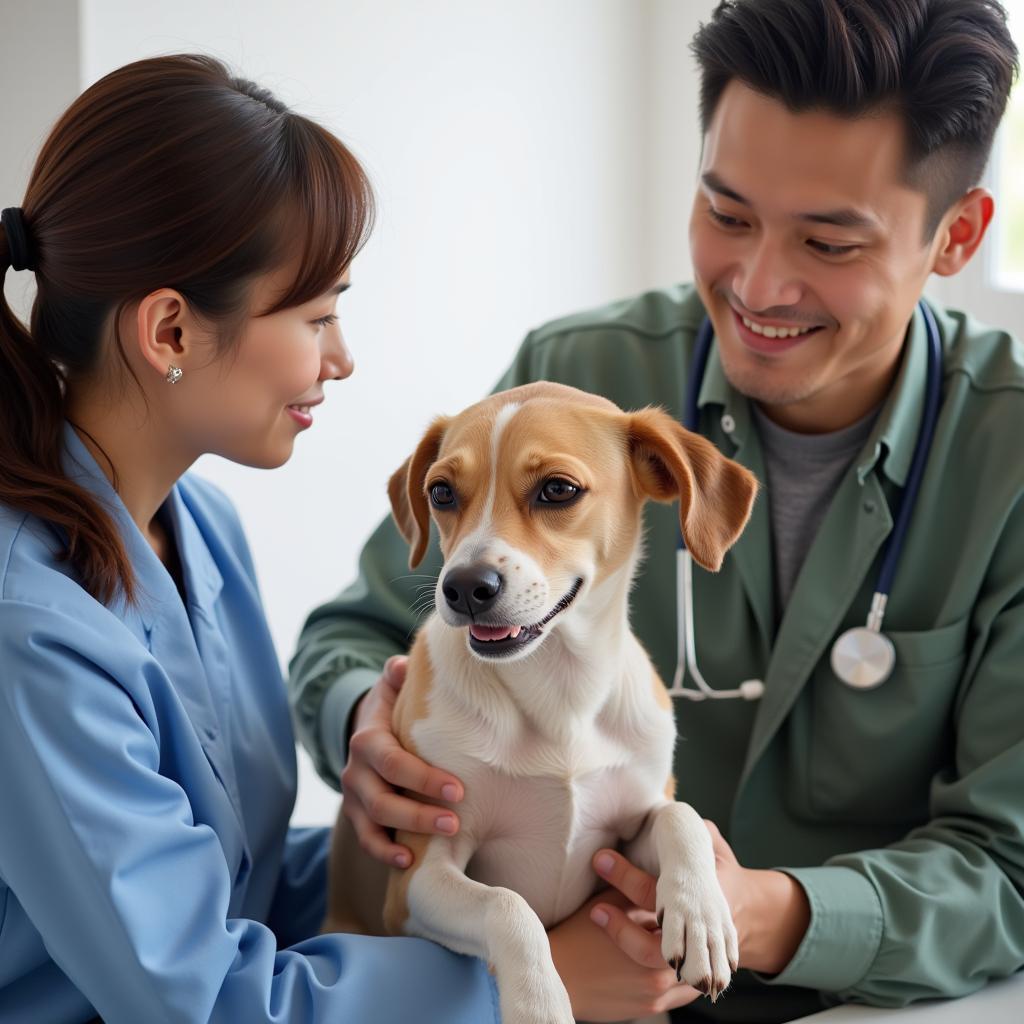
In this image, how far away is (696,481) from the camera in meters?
1.28

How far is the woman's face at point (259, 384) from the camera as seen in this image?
126 centimetres

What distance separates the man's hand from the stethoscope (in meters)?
0.30

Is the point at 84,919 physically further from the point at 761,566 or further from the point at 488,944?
the point at 761,566

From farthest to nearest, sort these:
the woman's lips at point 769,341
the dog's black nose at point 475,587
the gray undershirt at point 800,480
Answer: the gray undershirt at point 800,480, the woman's lips at point 769,341, the dog's black nose at point 475,587

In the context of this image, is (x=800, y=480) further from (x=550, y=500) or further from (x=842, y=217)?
(x=550, y=500)

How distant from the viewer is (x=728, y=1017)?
5.27ft

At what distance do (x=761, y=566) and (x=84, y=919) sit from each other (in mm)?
975

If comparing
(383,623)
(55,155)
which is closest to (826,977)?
(383,623)

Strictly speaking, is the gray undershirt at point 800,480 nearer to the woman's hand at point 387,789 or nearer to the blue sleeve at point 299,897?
the woman's hand at point 387,789

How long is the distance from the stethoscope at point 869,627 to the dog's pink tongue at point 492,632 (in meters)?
0.47

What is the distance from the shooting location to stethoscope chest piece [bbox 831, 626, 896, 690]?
5.03ft

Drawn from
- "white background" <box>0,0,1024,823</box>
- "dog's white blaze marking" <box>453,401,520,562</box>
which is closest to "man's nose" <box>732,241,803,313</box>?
"dog's white blaze marking" <box>453,401,520,562</box>

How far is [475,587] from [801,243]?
0.67 m

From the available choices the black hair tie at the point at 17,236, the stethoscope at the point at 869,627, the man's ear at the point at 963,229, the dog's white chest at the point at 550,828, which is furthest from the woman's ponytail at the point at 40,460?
the man's ear at the point at 963,229
